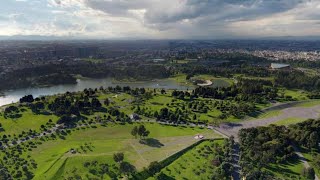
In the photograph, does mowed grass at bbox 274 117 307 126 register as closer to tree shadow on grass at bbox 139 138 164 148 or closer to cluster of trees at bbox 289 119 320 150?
cluster of trees at bbox 289 119 320 150

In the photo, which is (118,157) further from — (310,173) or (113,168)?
(310,173)

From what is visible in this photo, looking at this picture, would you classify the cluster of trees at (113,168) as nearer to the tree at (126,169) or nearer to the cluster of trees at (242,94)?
the tree at (126,169)

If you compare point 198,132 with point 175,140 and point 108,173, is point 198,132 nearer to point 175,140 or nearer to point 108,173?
point 175,140

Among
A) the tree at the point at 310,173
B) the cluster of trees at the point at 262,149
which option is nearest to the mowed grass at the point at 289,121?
the cluster of trees at the point at 262,149

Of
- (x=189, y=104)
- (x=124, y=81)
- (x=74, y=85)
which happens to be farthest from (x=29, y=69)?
(x=189, y=104)

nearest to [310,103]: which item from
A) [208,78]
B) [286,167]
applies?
[286,167]

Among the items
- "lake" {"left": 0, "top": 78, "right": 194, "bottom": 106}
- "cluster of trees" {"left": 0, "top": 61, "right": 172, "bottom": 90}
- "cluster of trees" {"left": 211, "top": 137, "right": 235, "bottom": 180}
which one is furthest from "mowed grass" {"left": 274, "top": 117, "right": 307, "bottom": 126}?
"cluster of trees" {"left": 0, "top": 61, "right": 172, "bottom": 90}
